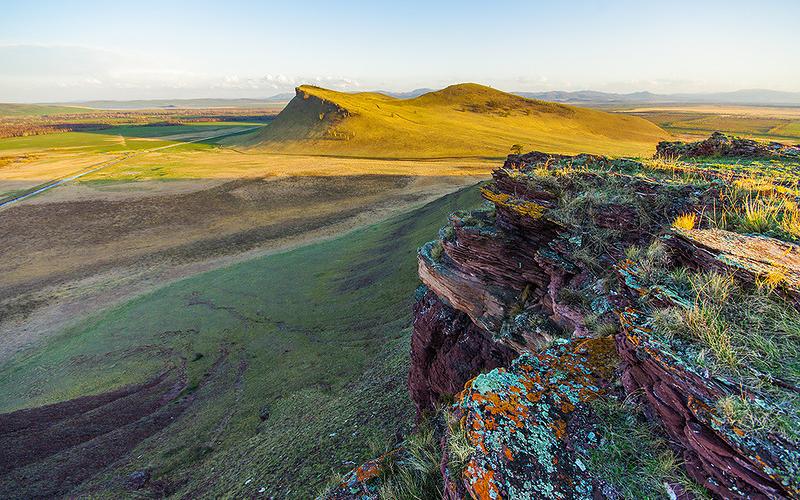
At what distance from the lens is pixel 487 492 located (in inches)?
132

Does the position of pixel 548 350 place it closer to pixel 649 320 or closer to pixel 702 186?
pixel 649 320

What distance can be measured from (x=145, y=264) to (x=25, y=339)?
10.6 meters

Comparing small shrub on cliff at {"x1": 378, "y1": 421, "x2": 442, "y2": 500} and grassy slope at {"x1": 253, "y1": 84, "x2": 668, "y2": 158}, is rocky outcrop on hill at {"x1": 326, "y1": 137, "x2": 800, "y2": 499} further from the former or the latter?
grassy slope at {"x1": 253, "y1": 84, "x2": 668, "y2": 158}

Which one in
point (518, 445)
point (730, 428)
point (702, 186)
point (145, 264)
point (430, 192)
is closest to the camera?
point (730, 428)

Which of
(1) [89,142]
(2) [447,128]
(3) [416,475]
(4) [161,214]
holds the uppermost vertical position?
(1) [89,142]

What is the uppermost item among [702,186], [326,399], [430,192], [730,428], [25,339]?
[702,186]

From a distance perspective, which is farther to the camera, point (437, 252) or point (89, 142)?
point (89, 142)

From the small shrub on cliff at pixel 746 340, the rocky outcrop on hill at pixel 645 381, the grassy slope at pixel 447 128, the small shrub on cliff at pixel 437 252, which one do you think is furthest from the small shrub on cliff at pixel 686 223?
the grassy slope at pixel 447 128

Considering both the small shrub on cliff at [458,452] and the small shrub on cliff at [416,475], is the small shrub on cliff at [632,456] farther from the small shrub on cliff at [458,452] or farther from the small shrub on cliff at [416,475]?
the small shrub on cliff at [416,475]

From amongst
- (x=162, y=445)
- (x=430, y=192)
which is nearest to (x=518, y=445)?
(x=162, y=445)

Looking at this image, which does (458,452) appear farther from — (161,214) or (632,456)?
(161,214)

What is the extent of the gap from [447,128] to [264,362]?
86.4 metres

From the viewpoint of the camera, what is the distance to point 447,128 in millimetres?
93750

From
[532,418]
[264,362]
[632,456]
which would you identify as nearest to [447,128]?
[264,362]
